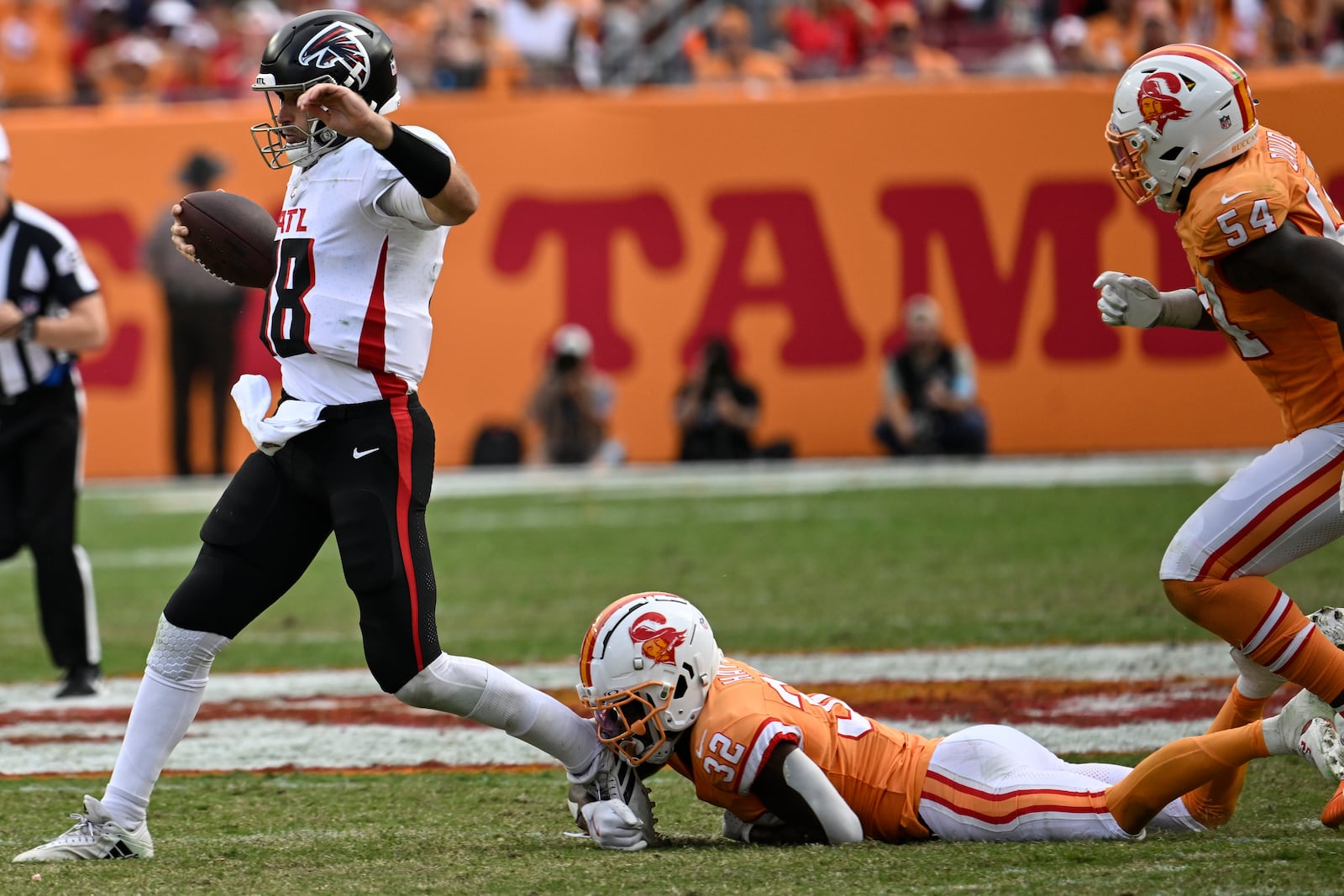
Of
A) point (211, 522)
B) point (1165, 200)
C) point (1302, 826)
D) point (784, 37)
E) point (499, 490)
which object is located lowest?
point (499, 490)

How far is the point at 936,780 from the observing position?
3729mm

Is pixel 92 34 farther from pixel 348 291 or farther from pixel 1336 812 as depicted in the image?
pixel 1336 812

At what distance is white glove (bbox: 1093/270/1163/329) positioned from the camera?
4.05 m

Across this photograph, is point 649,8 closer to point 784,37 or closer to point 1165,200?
point 784,37

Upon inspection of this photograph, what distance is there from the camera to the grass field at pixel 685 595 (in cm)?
347

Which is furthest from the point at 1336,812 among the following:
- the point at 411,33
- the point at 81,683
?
the point at 411,33

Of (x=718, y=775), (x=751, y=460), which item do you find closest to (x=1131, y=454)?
(x=751, y=460)

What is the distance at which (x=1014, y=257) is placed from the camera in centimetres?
1183

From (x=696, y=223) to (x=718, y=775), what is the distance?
8.78 meters

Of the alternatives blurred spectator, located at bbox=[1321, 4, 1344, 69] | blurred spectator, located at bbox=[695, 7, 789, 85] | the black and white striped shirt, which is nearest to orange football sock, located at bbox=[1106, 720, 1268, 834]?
the black and white striped shirt

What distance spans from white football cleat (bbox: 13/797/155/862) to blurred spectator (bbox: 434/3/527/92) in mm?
9228

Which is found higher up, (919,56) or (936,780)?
(919,56)

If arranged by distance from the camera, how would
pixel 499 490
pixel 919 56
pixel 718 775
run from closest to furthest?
pixel 718 775, pixel 499 490, pixel 919 56

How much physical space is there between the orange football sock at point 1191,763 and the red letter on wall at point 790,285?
8444mm
